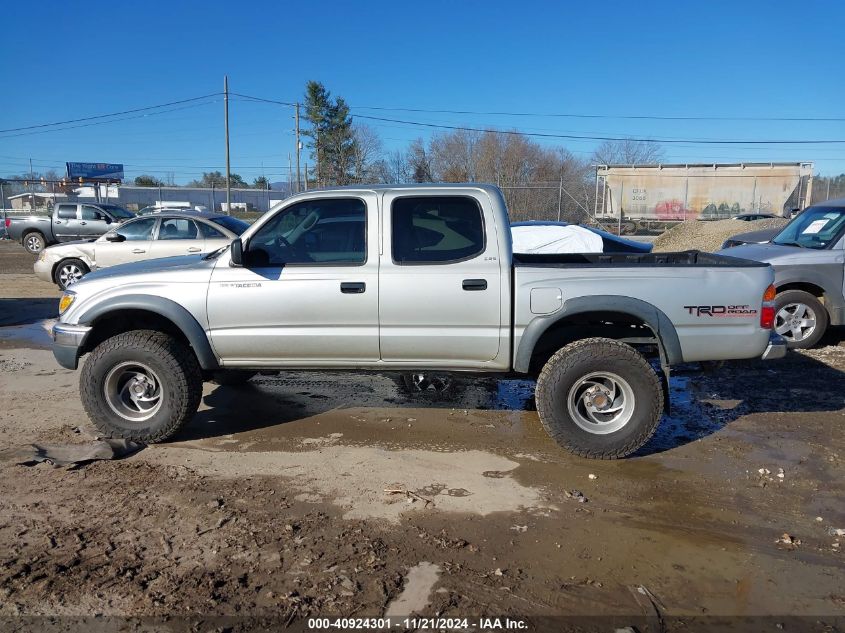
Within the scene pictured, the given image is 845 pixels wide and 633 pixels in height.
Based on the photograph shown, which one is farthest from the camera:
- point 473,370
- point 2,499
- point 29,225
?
point 29,225

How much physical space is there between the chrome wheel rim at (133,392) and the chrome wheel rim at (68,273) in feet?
27.6

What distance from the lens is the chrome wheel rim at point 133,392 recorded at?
4.91 m

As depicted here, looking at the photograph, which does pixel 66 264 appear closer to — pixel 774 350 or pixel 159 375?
pixel 159 375

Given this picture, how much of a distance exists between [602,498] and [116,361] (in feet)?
12.1

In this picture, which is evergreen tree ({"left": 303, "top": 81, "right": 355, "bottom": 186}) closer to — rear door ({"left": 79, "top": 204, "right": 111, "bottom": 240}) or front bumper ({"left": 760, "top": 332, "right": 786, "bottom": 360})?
rear door ({"left": 79, "top": 204, "right": 111, "bottom": 240})

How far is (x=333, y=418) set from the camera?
18.4ft

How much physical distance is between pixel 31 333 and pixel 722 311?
885 centimetres

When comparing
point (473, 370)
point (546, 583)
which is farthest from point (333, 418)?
point (546, 583)

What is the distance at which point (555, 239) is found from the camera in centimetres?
1229

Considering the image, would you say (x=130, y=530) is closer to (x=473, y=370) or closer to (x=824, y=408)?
(x=473, y=370)

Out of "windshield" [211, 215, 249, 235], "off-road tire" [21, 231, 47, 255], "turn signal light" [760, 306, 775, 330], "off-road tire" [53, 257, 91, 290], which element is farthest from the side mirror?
"off-road tire" [21, 231, 47, 255]

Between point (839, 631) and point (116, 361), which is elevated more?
point (116, 361)

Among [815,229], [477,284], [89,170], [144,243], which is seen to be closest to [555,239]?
[815,229]

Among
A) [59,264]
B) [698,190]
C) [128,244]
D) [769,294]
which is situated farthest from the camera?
[698,190]
